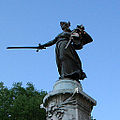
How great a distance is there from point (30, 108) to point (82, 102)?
14624mm

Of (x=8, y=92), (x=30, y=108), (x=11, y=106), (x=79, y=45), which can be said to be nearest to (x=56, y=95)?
(x=79, y=45)

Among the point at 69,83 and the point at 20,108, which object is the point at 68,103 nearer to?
the point at 69,83

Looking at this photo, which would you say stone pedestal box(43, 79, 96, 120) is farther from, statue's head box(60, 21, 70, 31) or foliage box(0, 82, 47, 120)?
foliage box(0, 82, 47, 120)

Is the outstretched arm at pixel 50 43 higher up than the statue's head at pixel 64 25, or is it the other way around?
the statue's head at pixel 64 25

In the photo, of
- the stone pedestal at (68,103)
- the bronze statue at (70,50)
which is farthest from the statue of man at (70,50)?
the stone pedestal at (68,103)

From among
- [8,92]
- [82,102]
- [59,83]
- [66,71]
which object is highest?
[8,92]

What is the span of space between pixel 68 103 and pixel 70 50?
2501mm

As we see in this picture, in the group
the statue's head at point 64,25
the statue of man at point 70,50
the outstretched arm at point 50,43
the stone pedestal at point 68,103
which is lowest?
the stone pedestal at point 68,103

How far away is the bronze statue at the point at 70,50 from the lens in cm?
936

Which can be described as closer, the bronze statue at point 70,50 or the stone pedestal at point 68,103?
the stone pedestal at point 68,103

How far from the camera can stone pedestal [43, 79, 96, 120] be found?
25.8ft

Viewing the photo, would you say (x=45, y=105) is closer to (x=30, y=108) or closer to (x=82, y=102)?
(x=82, y=102)

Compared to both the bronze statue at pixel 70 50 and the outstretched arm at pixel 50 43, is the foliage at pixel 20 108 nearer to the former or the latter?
the outstretched arm at pixel 50 43

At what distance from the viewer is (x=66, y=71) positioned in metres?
9.36
